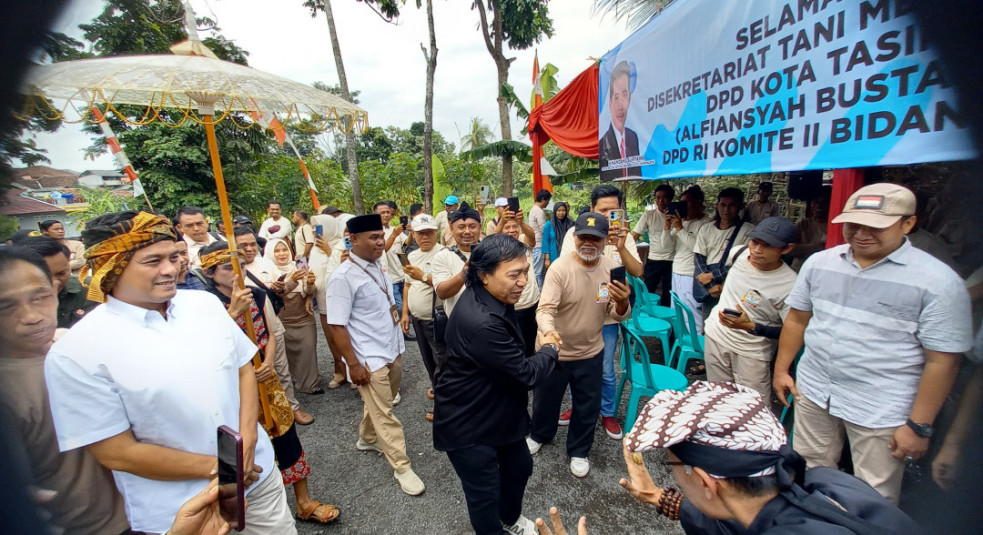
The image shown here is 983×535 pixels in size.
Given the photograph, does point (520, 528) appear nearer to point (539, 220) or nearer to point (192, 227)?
point (192, 227)

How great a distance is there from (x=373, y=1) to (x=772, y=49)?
43.6 ft

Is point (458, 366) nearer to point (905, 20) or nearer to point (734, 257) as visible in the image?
point (734, 257)

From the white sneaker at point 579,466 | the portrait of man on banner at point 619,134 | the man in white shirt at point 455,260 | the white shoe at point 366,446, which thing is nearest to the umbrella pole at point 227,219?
the white shoe at point 366,446

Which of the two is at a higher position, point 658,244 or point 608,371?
point 658,244

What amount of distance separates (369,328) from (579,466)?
6.28ft

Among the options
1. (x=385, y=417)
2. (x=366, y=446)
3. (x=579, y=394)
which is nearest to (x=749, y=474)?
(x=579, y=394)

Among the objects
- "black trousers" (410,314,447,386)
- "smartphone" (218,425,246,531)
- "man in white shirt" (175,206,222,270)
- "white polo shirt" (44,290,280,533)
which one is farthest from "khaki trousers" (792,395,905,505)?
"man in white shirt" (175,206,222,270)

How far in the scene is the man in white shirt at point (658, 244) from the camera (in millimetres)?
5062

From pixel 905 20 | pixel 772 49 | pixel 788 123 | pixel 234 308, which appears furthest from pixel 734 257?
pixel 234 308

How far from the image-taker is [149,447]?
4.35 ft

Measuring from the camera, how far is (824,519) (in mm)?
921

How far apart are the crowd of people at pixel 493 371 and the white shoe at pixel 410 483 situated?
0.02 meters

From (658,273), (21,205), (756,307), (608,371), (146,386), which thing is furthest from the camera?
(658,273)

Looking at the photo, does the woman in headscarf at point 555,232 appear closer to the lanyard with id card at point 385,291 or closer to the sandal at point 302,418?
the lanyard with id card at point 385,291
